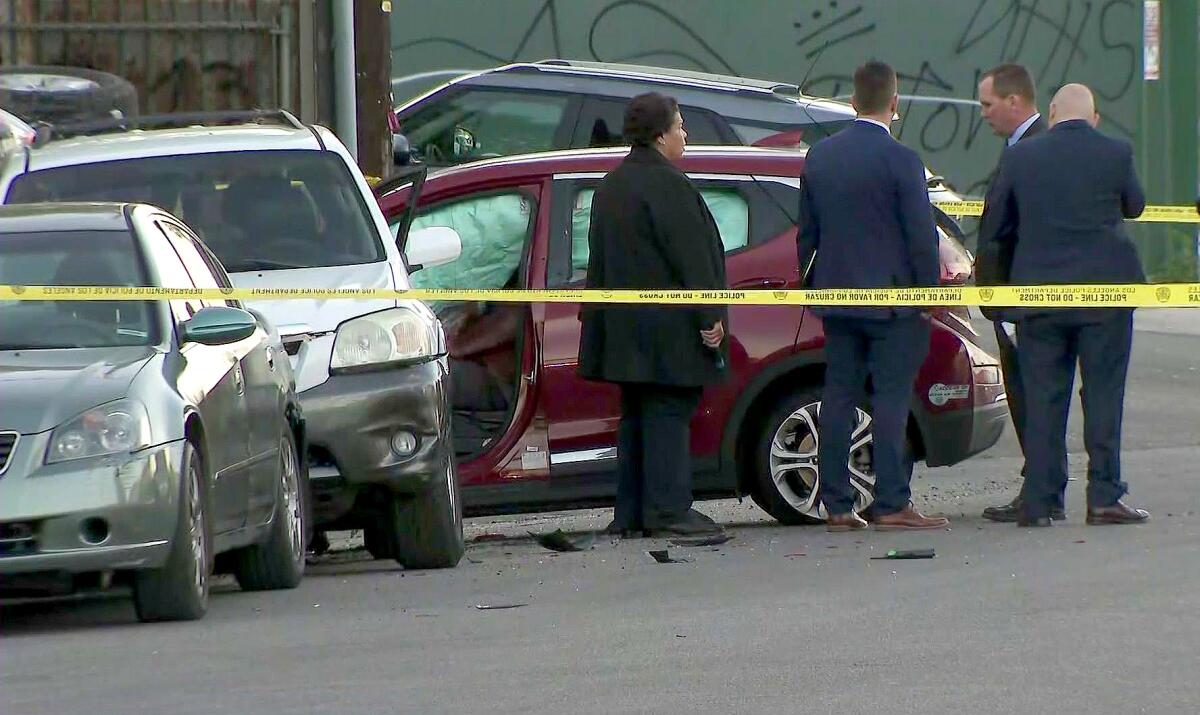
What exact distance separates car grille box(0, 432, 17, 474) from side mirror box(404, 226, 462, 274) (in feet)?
9.21

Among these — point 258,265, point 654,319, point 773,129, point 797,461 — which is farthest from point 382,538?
point 773,129

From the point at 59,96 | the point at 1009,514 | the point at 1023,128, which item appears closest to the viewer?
the point at 1009,514

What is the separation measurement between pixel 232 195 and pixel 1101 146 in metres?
3.51

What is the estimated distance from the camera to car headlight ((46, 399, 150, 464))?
668cm

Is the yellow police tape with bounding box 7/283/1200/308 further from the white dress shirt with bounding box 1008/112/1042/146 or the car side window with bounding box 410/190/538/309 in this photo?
the white dress shirt with bounding box 1008/112/1042/146

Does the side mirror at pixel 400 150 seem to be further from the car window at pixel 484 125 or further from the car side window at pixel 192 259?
the car side window at pixel 192 259

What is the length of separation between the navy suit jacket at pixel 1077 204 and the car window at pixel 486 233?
82.3 inches

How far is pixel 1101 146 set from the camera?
9.11 metres

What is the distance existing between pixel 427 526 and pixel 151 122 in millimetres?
2482

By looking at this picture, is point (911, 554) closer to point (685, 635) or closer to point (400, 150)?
point (685, 635)

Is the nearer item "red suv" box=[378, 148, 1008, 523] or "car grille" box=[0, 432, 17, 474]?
"car grille" box=[0, 432, 17, 474]

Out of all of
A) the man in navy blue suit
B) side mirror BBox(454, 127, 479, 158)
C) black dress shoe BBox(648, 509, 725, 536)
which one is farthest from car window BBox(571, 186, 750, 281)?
side mirror BBox(454, 127, 479, 158)

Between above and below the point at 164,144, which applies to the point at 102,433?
below

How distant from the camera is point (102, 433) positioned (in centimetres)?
672
